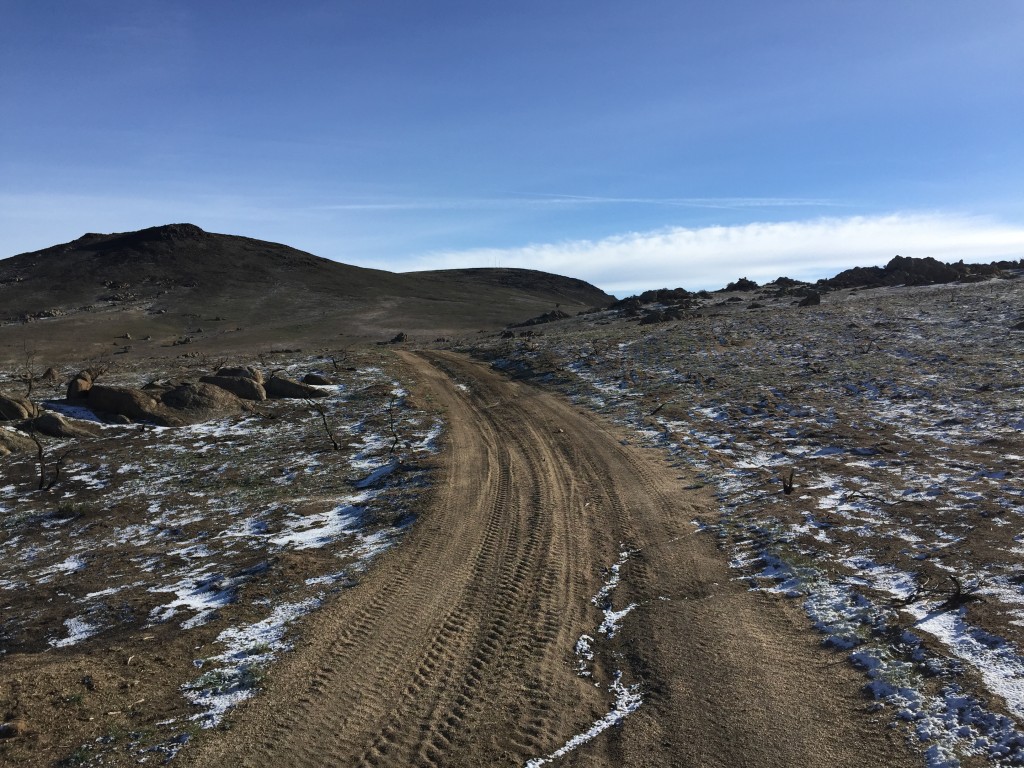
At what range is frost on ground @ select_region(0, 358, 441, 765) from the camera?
672 centimetres

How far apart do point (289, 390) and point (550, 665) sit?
1915cm

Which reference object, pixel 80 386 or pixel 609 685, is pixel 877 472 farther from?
pixel 80 386

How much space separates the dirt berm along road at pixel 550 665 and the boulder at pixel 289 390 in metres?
13.3

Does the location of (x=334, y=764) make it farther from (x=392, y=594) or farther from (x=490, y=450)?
(x=490, y=450)

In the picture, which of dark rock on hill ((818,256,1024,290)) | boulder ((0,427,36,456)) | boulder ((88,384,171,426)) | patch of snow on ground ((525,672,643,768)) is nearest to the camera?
patch of snow on ground ((525,672,643,768))

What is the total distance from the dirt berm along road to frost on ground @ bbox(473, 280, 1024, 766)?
0.64m

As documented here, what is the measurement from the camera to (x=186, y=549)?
1135 centimetres

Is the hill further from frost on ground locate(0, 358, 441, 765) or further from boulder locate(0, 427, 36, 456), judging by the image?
frost on ground locate(0, 358, 441, 765)

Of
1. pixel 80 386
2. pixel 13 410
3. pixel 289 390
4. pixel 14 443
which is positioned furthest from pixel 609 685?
pixel 80 386

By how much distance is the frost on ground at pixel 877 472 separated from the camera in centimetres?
645

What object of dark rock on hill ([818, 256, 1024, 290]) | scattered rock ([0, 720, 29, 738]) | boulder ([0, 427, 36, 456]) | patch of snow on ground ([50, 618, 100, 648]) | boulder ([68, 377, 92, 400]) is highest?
dark rock on hill ([818, 256, 1024, 290])

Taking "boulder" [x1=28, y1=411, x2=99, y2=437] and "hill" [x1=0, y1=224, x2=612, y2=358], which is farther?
"hill" [x1=0, y1=224, x2=612, y2=358]

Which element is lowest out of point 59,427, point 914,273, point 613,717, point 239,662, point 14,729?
point 613,717

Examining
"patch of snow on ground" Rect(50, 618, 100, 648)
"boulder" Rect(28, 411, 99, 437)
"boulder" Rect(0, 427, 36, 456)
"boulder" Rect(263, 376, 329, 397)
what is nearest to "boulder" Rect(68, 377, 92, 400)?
"boulder" Rect(28, 411, 99, 437)
